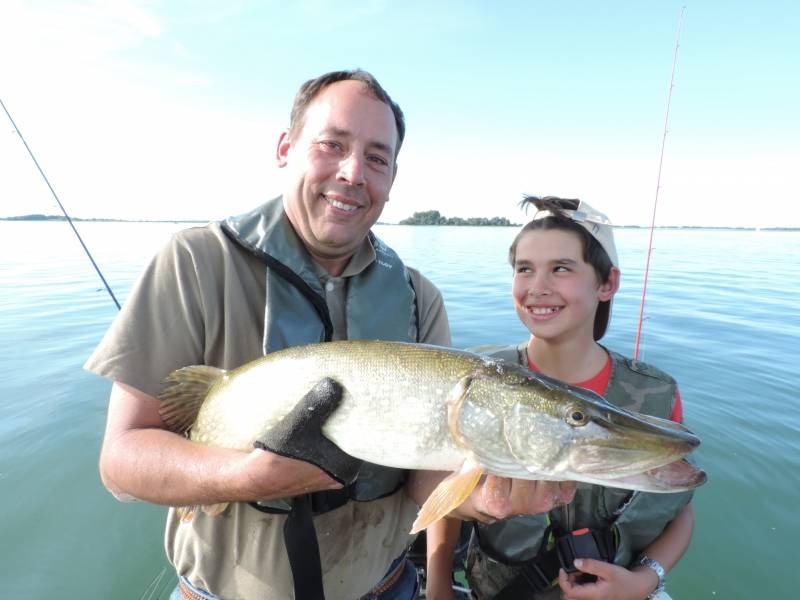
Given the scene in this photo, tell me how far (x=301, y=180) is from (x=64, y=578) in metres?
3.79

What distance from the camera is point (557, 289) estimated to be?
113 inches

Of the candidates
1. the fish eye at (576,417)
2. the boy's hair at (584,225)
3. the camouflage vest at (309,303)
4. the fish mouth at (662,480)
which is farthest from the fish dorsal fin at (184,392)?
the boy's hair at (584,225)

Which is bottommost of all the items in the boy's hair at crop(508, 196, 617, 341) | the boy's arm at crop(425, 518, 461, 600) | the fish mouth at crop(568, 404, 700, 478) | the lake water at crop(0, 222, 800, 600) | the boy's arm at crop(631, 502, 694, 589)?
the lake water at crop(0, 222, 800, 600)

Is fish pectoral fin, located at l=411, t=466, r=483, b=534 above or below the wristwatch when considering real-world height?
above

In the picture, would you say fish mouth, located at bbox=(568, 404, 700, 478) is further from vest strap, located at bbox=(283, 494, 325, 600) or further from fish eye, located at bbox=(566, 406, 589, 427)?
vest strap, located at bbox=(283, 494, 325, 600)

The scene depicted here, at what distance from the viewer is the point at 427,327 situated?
2412 mm

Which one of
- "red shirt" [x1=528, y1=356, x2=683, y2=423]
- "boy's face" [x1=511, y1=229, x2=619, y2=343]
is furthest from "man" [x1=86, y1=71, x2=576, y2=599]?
"red shirt" [x1=528, y1=356, x2=683, y2=423]

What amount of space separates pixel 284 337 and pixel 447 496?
0.95 m

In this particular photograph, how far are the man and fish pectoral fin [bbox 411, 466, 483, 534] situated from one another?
18cm

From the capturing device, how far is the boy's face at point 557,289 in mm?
2863

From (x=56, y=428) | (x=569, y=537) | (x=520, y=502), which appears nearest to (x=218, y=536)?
(x=520, y=502)

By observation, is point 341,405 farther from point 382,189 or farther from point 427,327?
point 382,189

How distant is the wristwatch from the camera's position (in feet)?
8.32

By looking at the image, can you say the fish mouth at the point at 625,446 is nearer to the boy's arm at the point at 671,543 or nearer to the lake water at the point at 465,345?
the boy's arm at the point at 671,543
